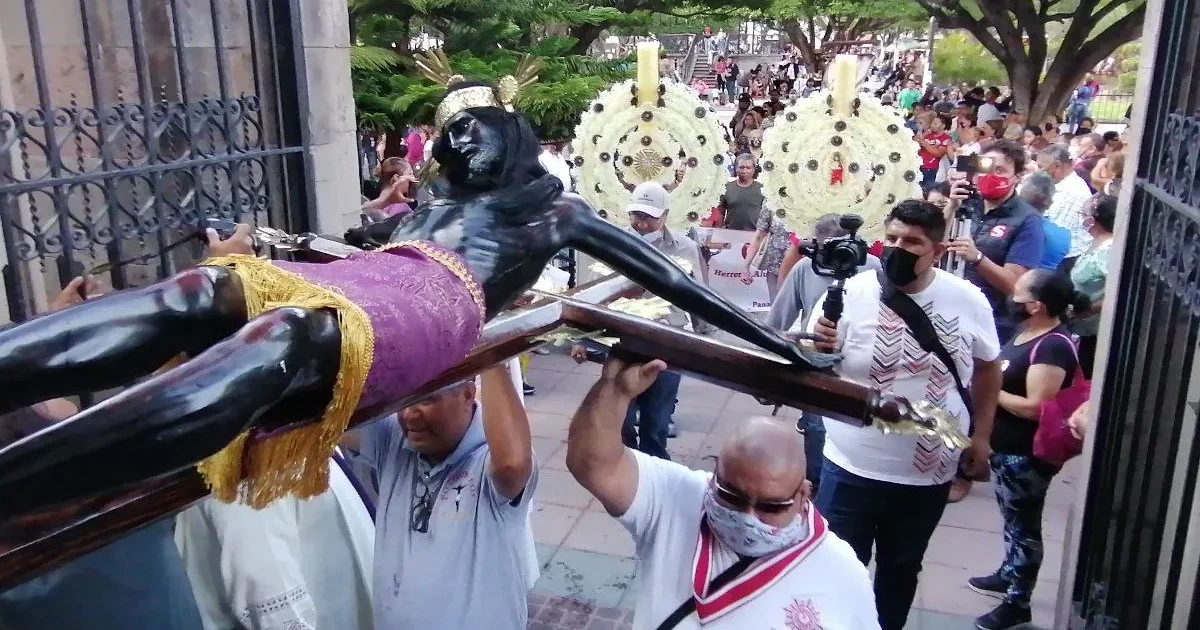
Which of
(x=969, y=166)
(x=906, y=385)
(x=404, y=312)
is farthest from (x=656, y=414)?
(x=969, y=166)

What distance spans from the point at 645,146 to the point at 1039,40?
1631 cm

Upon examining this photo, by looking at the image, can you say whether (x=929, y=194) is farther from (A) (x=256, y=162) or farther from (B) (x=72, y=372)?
(B) (x=72, y=372)

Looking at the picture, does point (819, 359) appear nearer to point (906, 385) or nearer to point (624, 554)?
point (906, 385)

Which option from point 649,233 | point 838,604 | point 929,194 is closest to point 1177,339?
point 838,604

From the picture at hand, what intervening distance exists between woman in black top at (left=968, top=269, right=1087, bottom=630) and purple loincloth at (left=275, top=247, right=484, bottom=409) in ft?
9.24

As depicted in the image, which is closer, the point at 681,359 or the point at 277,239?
the point at 681,359

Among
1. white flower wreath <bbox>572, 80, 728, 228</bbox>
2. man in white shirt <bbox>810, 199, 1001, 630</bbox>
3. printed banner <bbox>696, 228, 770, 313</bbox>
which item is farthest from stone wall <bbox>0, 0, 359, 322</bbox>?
printed banner <bbox>696, 228, 770, 313</bbox>

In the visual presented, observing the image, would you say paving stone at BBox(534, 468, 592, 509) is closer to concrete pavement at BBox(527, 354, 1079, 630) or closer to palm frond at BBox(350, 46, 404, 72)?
concrete pavement at BBox(527, 354, 1079, 630)

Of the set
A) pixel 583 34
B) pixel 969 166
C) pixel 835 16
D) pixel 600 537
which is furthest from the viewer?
pixel 835 16

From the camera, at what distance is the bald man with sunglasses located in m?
1.99

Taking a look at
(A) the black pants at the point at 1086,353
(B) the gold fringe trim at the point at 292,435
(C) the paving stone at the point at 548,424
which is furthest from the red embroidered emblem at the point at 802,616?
(C) the paving stone at the point at 548,424

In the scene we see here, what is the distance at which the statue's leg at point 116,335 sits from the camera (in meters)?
1.29

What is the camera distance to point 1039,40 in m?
16.8

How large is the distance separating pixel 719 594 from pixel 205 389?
129cm
